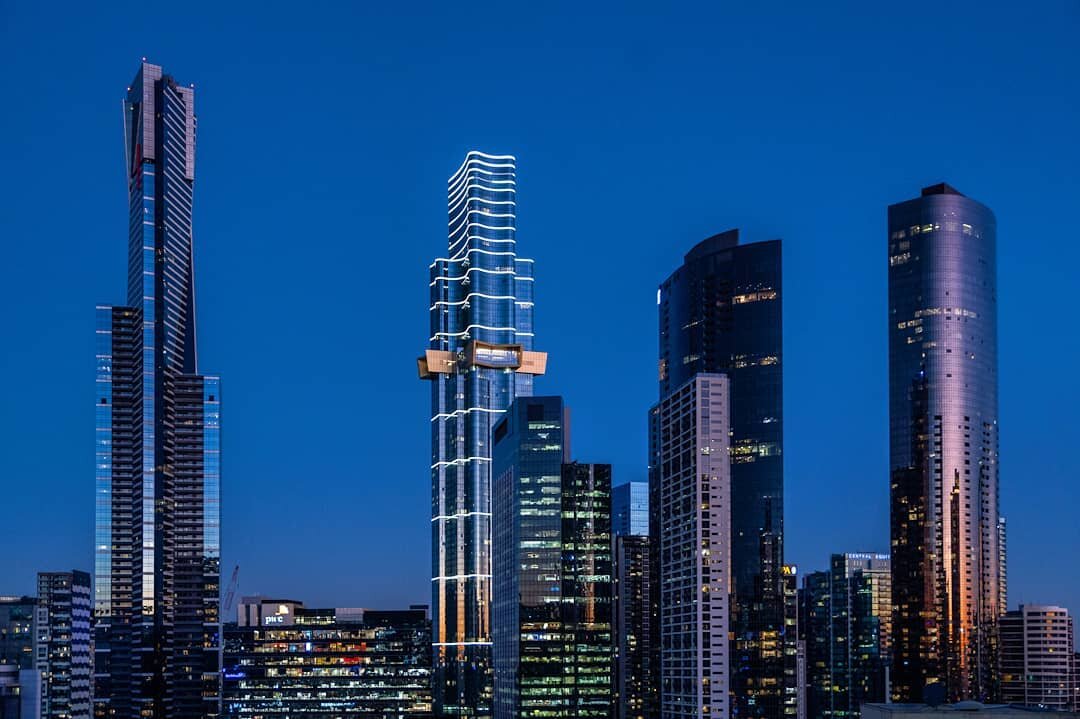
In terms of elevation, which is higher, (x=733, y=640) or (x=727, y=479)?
(x=727, y=479)

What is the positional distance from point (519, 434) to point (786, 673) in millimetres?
44221

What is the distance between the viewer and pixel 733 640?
17188cm

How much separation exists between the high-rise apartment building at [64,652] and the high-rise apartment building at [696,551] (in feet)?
210

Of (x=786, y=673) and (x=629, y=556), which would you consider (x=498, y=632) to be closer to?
(x=629, y=556)

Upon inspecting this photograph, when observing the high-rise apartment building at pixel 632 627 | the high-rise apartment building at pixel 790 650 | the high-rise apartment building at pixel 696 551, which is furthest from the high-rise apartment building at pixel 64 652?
the high-rise apartment building at pixel 790 650

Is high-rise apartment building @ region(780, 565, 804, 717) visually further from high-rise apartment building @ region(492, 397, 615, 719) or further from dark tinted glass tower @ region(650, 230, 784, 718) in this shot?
high-rise apartment building @ region(492, 397, 615, 719)

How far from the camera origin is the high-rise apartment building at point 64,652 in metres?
149

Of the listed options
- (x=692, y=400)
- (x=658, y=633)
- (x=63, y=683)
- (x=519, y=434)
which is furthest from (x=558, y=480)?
(x=63, y=683)

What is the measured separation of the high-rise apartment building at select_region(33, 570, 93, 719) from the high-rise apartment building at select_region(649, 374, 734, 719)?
64.0 m

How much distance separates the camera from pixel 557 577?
17088cm

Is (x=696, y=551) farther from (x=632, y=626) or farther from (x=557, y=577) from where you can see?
(x=632, y=626)

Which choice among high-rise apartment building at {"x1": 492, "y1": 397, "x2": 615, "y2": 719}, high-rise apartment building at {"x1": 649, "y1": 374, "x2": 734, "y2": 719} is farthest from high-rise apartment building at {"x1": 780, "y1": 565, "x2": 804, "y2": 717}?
high-rise apartment building at {"x1": 649, "y1": 374, "x2": 734, "y2": 719}

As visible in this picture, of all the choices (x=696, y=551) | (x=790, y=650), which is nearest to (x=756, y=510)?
(x=790, y=650)

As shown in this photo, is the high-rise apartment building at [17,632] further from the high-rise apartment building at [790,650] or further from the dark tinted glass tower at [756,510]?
the high-rise apartment building at [790,650]
